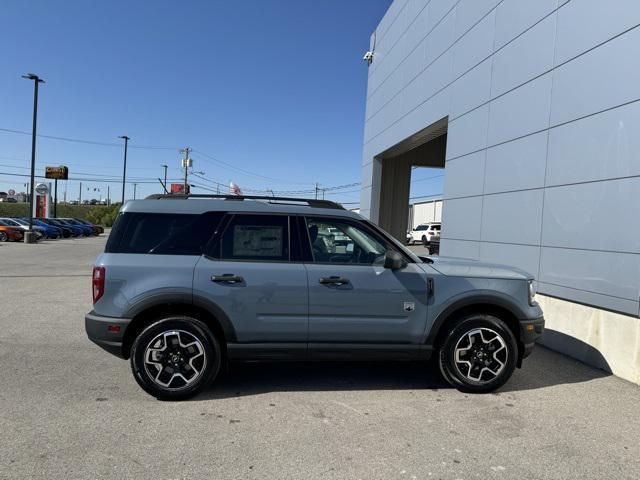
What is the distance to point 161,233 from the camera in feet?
13.9

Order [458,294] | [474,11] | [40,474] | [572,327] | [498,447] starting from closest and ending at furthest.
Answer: [40,474], [498,447], [458,294], [572,327], [474,11]

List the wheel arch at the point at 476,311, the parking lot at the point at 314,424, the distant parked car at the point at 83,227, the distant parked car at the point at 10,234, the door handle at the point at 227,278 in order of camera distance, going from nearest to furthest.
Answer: the parking lot at the point at 314,424 → the door handle at the point at 227,278 → the wheel arch at the point at 476,311 → the distant parked car at the point at 10,234 → the distant parked car at the point at 83,227

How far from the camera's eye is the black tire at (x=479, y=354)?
4.42 meters

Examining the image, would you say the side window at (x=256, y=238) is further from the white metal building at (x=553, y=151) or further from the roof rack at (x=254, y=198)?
the white metal building at (x=553, y=151)

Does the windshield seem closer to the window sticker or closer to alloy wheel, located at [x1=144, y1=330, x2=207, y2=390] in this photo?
alloy wheel, located at [x1=144, y1=330, x2=207, y2=390]

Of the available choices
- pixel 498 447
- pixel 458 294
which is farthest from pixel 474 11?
pixel 498 447

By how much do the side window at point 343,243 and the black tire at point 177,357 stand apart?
4.27ft

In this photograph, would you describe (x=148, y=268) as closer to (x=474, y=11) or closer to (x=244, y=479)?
(x=244, y=479)

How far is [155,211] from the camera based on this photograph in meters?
4.28

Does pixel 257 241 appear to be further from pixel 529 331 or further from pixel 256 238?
pixel 529 331

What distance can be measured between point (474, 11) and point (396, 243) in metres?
7.45

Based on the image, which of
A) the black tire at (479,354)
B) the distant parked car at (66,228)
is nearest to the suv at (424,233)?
the distant parked car at (66,228)

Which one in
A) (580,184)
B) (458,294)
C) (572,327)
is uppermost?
(580,184)

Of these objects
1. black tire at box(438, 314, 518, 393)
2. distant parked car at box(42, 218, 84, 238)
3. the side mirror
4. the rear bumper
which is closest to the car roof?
the side mirror
